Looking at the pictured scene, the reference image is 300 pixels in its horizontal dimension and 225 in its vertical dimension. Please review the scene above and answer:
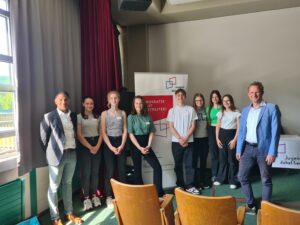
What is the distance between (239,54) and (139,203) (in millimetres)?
3650

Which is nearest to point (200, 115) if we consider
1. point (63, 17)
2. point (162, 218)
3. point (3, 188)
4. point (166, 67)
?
point (166, 67)

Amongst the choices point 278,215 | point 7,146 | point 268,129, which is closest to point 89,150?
point 7,146

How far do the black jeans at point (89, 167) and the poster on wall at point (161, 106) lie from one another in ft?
2.56

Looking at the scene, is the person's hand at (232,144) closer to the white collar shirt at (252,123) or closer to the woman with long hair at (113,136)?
the white collar shirt at (252,123)

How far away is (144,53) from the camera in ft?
15.5

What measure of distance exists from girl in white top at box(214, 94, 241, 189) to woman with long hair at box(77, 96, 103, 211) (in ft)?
5.63

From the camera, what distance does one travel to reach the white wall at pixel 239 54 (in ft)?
13.6

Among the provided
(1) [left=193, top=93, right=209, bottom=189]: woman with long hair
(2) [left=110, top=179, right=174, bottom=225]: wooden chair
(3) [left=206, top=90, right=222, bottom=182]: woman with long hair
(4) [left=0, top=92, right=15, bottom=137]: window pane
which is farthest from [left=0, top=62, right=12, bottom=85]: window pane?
(3) [left=206, top=90, right=222, bottom=182]: woman with long hair

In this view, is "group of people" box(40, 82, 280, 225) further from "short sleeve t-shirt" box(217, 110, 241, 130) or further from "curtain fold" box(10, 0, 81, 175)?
"curtain fold" box(10, 0, 81, 175)

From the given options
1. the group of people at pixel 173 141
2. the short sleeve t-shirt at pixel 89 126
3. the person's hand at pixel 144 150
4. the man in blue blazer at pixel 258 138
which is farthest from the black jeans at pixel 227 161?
the short sleeve t-shirt at pixel 89 126

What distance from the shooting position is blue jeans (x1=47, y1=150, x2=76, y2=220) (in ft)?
8.19

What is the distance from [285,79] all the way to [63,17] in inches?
147

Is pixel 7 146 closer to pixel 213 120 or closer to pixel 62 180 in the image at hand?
pixel 62 180

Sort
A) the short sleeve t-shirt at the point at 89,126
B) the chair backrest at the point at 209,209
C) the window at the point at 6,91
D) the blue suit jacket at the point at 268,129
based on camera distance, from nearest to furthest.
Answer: the chair backrest at the point at 209,209, the blue suit jacket at the point at 268,129, the window at the point at 6,91, the short sleeve t-shirt at the point at 89,126
